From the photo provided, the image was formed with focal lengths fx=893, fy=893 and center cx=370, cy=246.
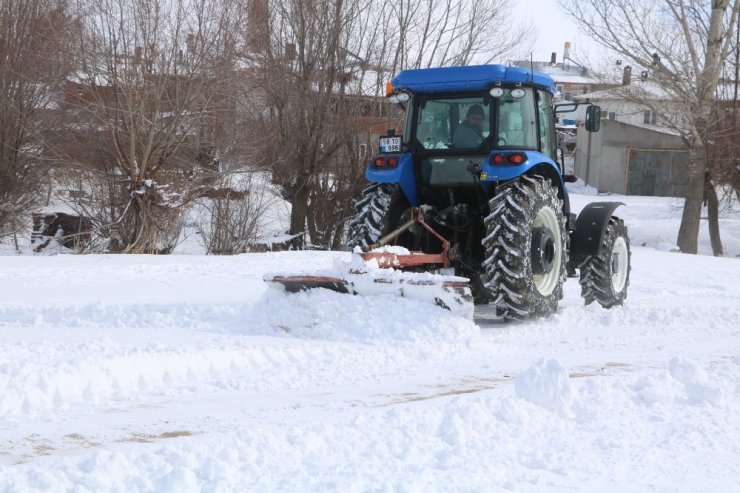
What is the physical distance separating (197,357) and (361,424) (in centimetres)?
166

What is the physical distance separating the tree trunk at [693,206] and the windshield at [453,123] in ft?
49.0

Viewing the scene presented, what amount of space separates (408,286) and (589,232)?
2837mm

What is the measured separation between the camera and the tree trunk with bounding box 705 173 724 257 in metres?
24.7

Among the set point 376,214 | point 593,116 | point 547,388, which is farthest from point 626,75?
point 547,388

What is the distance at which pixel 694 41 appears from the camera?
21172 mm

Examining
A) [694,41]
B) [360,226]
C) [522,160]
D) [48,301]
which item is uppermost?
[694,41]

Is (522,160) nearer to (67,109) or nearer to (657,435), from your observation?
(657,435)

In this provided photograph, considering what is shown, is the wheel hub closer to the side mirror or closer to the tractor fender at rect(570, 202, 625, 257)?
the tractor fender at rect(570, 202, 625, 257)

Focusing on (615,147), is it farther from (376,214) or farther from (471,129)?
(376,214)

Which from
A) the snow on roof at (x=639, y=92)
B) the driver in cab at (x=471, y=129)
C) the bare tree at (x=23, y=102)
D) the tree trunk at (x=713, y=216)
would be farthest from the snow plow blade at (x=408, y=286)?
the tree trunk at (x=713, y=216)

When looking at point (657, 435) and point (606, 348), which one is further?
point (606, 348)

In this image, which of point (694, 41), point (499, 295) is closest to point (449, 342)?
point (499, 295)

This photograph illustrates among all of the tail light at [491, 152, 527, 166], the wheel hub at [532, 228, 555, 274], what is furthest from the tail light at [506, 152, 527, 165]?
the wheel hub at [532, 228, 555, 274]

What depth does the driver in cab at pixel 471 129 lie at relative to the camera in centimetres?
802
